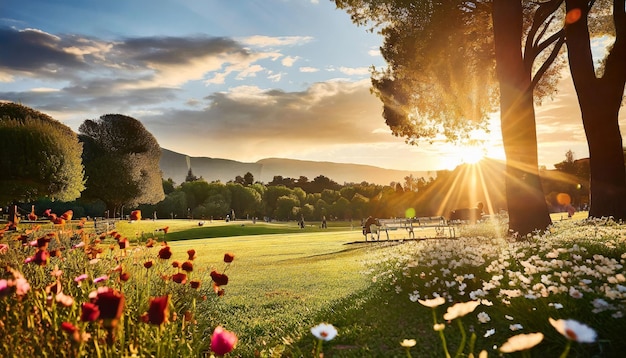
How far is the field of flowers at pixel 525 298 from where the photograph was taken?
4.51 m

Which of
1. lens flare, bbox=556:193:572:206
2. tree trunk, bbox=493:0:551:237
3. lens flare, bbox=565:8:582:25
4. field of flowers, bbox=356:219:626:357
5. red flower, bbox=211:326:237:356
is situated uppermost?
lens flare, bbox=565:8:582:25

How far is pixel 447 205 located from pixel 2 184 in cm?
7201

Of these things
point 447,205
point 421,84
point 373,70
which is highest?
point 373,70

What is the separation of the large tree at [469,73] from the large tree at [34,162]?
2504 centimetres

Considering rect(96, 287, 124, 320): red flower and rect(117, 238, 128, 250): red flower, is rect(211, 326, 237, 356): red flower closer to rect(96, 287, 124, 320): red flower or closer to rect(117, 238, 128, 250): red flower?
rect(96, 287, 124, 320): red flower

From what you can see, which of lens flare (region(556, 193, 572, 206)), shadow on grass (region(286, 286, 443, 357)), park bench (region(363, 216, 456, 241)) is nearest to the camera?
shadow on grass (region(286, 286, 443, 357))

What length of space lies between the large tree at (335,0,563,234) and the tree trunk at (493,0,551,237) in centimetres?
3

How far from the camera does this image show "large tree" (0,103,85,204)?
32938 millimetres

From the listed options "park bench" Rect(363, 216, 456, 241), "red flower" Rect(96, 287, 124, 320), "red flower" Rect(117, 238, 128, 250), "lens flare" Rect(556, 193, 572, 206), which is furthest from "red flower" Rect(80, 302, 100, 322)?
"lens flare" Rect(556, 193, 572, 206)

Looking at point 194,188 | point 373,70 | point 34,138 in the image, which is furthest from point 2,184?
point 194,188

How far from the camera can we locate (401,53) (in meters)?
20.3

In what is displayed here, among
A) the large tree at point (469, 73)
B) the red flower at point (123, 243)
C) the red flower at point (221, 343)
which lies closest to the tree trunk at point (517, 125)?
the large tree at point (469, 73)

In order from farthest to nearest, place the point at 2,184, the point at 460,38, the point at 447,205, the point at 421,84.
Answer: the point at 447,205
the point at 2,184
the point at 421,84
the point at 460,38

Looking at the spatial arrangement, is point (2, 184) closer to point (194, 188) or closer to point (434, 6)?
point (434, 6)
